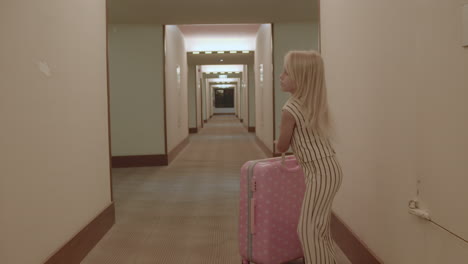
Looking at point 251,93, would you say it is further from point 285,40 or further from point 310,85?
point 310,85

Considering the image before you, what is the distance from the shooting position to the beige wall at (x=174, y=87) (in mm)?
9031

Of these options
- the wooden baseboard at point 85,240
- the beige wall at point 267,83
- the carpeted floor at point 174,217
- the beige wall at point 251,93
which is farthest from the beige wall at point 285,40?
the beige wall at point 251,93

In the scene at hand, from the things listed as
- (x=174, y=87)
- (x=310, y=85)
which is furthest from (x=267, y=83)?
(x=310, y=85)

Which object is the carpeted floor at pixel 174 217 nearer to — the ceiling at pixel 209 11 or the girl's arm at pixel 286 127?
the girl's arm at pixel 286 127

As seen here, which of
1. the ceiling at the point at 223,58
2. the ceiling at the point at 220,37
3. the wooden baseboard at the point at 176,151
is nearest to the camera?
the wooden baseboard at the point at 176,151

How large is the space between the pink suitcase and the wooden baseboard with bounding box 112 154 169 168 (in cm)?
578

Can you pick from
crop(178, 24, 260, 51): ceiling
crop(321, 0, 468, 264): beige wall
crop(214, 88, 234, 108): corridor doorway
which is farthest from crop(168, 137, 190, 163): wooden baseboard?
crop(214, 88, 234, 108): corridor doorway

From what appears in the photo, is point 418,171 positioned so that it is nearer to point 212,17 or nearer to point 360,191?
point 360,191

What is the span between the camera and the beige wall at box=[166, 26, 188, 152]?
9.03 m

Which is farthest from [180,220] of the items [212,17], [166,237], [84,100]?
[212,17]

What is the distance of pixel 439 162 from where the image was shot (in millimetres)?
1854

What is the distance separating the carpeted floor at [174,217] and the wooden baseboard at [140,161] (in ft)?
0.80

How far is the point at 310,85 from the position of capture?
7.39 feet

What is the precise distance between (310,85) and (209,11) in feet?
18.5
